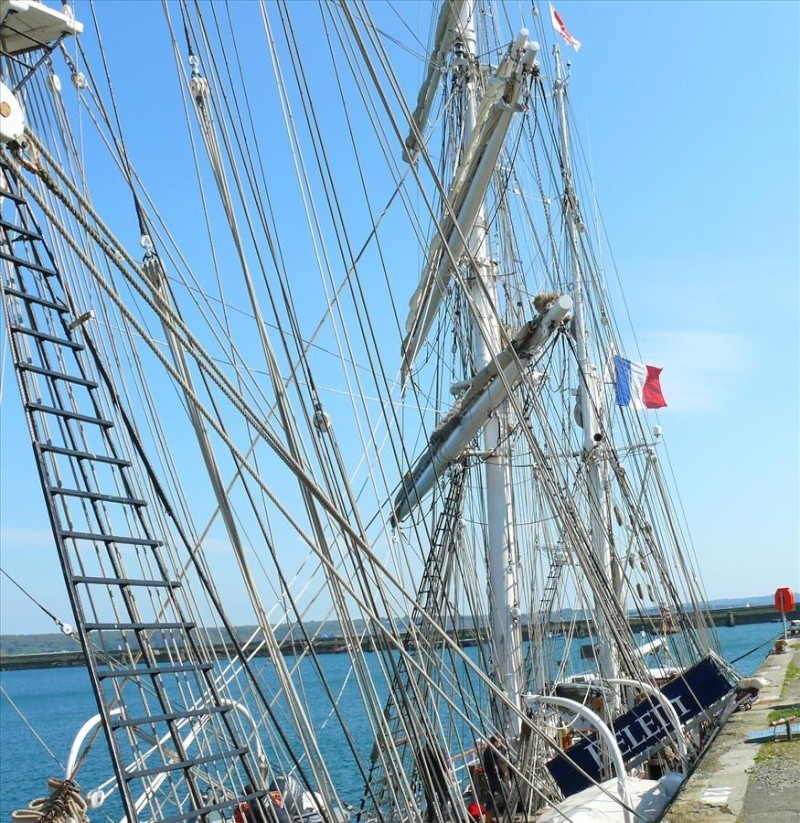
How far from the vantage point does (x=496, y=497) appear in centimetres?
1537

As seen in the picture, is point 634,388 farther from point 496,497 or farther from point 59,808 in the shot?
point 59,808

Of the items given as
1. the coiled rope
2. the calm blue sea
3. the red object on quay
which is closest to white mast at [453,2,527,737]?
the calm blue sea

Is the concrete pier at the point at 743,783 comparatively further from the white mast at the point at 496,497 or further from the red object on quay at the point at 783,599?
the red object on quay at the point at 783,599

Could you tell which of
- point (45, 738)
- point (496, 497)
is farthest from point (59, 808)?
point (45, 738)

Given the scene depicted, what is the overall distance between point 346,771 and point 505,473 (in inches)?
800

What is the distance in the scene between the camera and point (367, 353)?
943 cm

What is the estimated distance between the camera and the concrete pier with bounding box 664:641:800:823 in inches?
298

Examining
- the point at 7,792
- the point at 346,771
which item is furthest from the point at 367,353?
the point at 7,792

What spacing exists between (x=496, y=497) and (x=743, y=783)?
7160 millimetres

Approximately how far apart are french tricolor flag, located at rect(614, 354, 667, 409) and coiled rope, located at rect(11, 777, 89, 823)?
20.3 m

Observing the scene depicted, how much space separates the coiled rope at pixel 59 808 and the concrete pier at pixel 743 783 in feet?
14.6

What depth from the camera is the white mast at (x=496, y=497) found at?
14023 mm

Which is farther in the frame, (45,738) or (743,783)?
(45,738)

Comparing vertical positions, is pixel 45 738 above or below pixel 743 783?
below
